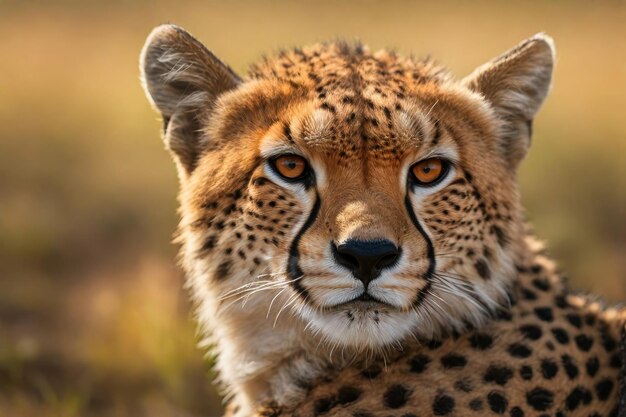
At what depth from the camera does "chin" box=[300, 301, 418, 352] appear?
321 cm

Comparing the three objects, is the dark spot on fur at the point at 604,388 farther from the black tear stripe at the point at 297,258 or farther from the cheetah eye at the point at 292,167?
the cheetah eye at the point at 292,167

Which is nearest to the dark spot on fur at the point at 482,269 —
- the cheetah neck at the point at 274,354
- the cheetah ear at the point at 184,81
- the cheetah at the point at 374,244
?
the cheetah at the point at 374,244

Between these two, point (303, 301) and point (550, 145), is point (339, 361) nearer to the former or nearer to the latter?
point (303, 301)

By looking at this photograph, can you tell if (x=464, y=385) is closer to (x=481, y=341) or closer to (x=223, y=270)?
(x=481, y=341)

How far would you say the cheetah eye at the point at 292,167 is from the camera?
11.3ft

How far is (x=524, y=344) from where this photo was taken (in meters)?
3.38

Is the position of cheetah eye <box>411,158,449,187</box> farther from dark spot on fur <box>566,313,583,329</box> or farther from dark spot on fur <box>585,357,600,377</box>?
dark spot on fur <box>585,357,600,377</box>

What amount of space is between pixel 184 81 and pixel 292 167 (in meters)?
0.65

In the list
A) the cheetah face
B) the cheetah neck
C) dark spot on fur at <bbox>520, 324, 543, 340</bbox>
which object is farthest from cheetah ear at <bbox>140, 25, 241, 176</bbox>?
dark spot on fur at <bbox>520, 324, 543, 340</bbox>

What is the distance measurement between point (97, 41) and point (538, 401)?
26.9 ft

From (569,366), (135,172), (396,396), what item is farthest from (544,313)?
(135,172)

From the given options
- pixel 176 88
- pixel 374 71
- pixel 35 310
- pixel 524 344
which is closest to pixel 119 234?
pixel 35 310

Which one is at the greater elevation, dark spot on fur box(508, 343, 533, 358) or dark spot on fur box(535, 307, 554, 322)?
dark spot on fur box(535, 307, 554, 322)

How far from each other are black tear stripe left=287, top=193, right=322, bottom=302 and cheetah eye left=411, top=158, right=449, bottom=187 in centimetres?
32
